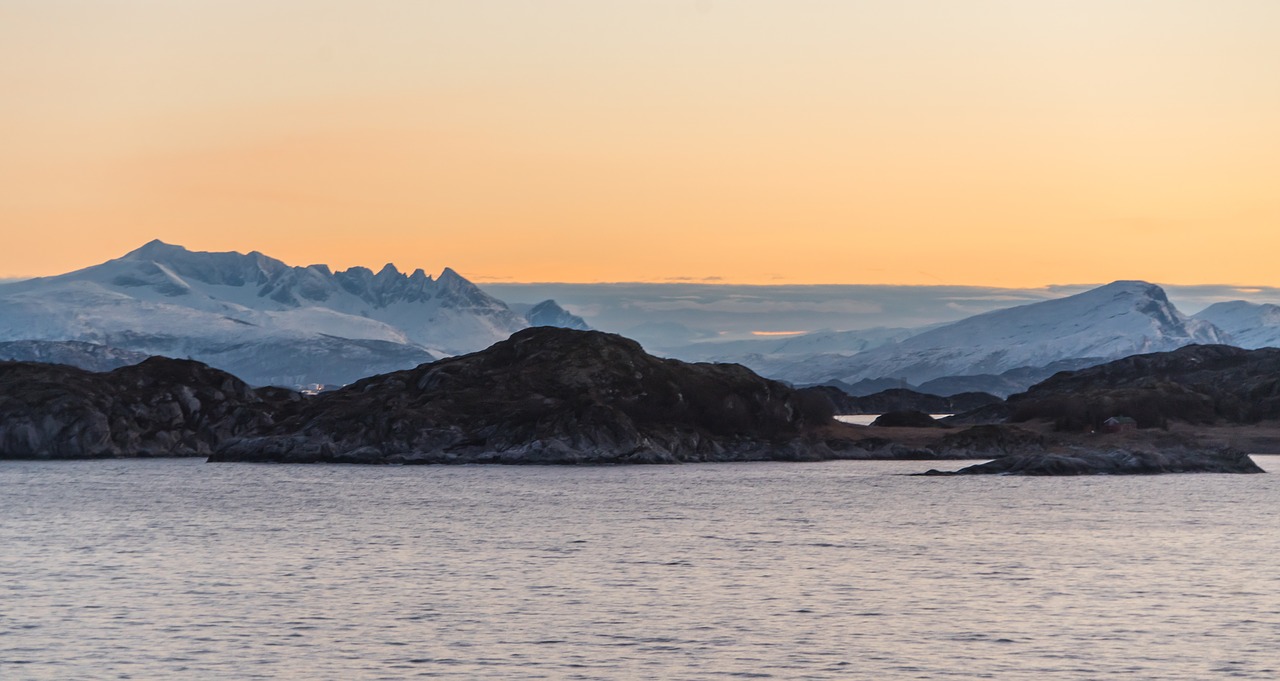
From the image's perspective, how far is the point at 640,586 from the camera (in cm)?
8312

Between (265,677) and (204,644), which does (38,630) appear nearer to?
(204,644)

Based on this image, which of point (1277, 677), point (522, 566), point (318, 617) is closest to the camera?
point (1277, 677)

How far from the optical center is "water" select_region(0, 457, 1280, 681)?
201 feet

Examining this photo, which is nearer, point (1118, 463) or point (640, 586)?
point (640, 586)

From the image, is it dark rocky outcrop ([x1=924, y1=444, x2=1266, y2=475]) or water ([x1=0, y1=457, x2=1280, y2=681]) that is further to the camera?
dark rocky outcrop ([x1=924, y1=444, x2=1266, y2=475])

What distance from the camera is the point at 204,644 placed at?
6488 centimetres

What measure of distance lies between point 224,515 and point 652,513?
3339 cm

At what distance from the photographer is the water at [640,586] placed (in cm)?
6134

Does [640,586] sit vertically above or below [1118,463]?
above

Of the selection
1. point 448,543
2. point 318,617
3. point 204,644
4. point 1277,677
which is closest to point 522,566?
point 448,543

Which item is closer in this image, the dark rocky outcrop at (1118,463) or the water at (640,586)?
the water at (640,586)

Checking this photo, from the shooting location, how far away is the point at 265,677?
189 feet

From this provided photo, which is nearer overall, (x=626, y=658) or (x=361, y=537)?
Answer: (x=626, y=658)

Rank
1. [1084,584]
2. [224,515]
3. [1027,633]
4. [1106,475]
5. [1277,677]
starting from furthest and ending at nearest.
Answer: [1106,475]
[224,515]
[1084,584]
[1027,633]
[1277,677]
